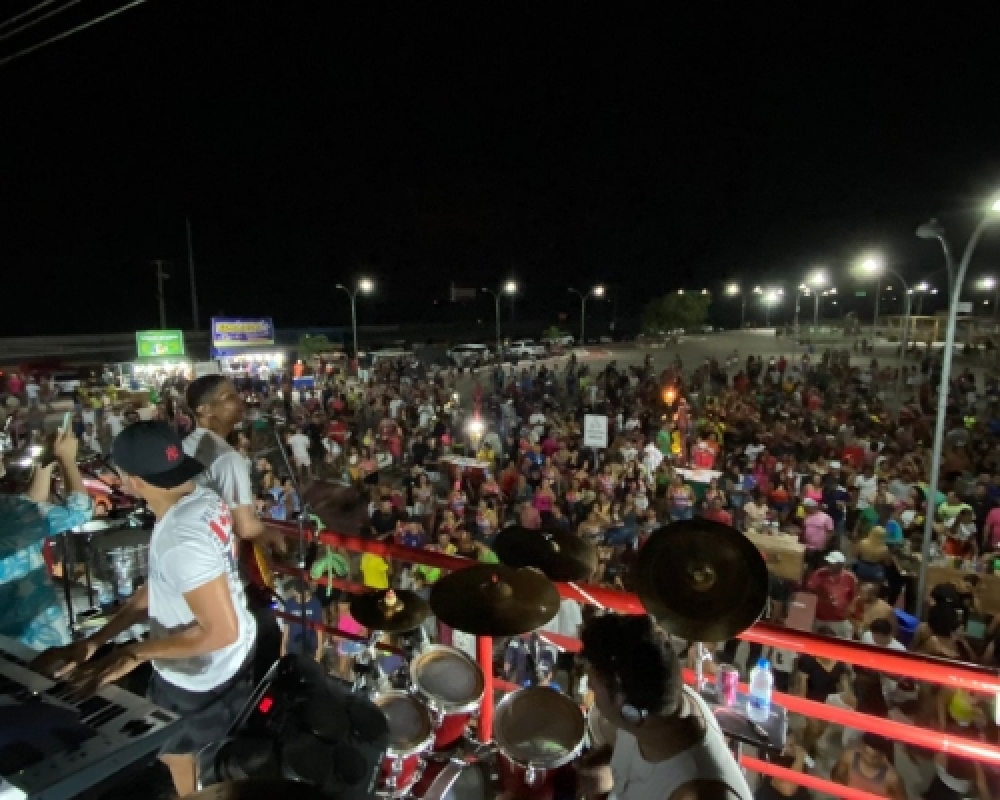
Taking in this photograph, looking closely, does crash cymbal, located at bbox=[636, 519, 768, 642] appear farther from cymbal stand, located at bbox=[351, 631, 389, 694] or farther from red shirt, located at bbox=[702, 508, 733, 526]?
red shirt, located at bbox=[702, 508, 733, 526]

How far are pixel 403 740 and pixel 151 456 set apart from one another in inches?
63.6

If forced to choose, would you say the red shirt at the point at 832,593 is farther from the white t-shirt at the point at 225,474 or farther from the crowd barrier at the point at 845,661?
the white t-shirt at the point at 225,474

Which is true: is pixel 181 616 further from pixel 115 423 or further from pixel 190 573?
pixel 115 423

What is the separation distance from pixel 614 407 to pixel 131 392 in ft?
53.8

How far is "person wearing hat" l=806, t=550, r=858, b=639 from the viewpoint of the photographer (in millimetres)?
6594

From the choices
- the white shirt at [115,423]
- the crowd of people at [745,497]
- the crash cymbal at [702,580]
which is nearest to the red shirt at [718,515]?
the crowd of people at [745,497]

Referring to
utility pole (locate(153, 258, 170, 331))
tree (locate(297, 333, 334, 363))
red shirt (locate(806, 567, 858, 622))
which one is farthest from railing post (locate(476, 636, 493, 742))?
utility pole (locate(153, 258, 170, 331))

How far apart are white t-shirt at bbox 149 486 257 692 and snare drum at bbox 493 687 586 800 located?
3.78ft

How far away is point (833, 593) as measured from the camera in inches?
270

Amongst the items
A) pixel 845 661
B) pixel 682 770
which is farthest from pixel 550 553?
pixel 845 661

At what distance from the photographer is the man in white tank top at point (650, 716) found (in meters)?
1.97

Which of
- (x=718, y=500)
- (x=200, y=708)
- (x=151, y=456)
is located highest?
(x=151, y=456)

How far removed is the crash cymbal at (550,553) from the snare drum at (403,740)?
→ 2.62 ft

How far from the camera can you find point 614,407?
1972 centimetres
